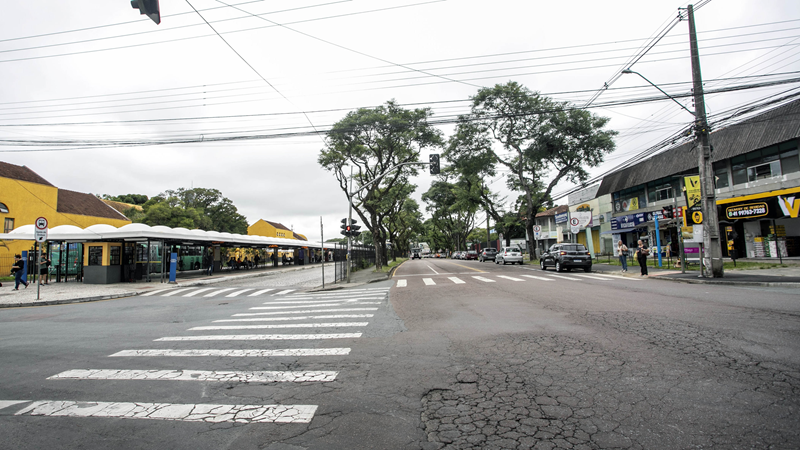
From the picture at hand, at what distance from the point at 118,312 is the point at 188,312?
7.40ft

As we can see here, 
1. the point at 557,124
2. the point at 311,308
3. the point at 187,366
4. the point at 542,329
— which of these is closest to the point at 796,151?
the point at 557,124

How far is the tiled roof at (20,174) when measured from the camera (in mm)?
31600

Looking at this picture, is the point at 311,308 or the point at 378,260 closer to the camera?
the point at 311,308

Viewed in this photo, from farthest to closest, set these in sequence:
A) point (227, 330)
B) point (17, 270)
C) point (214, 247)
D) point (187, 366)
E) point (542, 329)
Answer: point (214, 247)
point (17, 270)
point (227, 330)
point (542, 329)
point (187, 366)

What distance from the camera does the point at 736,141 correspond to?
74.4 feet

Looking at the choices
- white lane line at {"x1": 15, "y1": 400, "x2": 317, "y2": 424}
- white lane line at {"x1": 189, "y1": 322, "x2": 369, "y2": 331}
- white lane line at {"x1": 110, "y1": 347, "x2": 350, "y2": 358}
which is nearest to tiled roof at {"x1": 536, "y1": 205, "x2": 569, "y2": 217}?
white lane line at {"x1": 189, "y1": 322, "x2": 369, "y2": 331}

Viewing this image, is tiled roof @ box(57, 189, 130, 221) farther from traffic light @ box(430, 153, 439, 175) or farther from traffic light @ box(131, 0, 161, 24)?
traffic light @ box(131, 0, 161, 24)

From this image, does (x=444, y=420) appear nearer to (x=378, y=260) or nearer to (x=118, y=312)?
(x=118, y=312)

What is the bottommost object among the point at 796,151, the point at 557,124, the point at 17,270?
the point at 17,270

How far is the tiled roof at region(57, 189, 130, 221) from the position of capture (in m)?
37.5

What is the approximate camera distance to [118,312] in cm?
1098

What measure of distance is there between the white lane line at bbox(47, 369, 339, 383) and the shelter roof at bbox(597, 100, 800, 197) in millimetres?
17308

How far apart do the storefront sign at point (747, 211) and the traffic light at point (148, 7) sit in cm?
2764

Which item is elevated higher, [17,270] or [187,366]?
[17,270]
